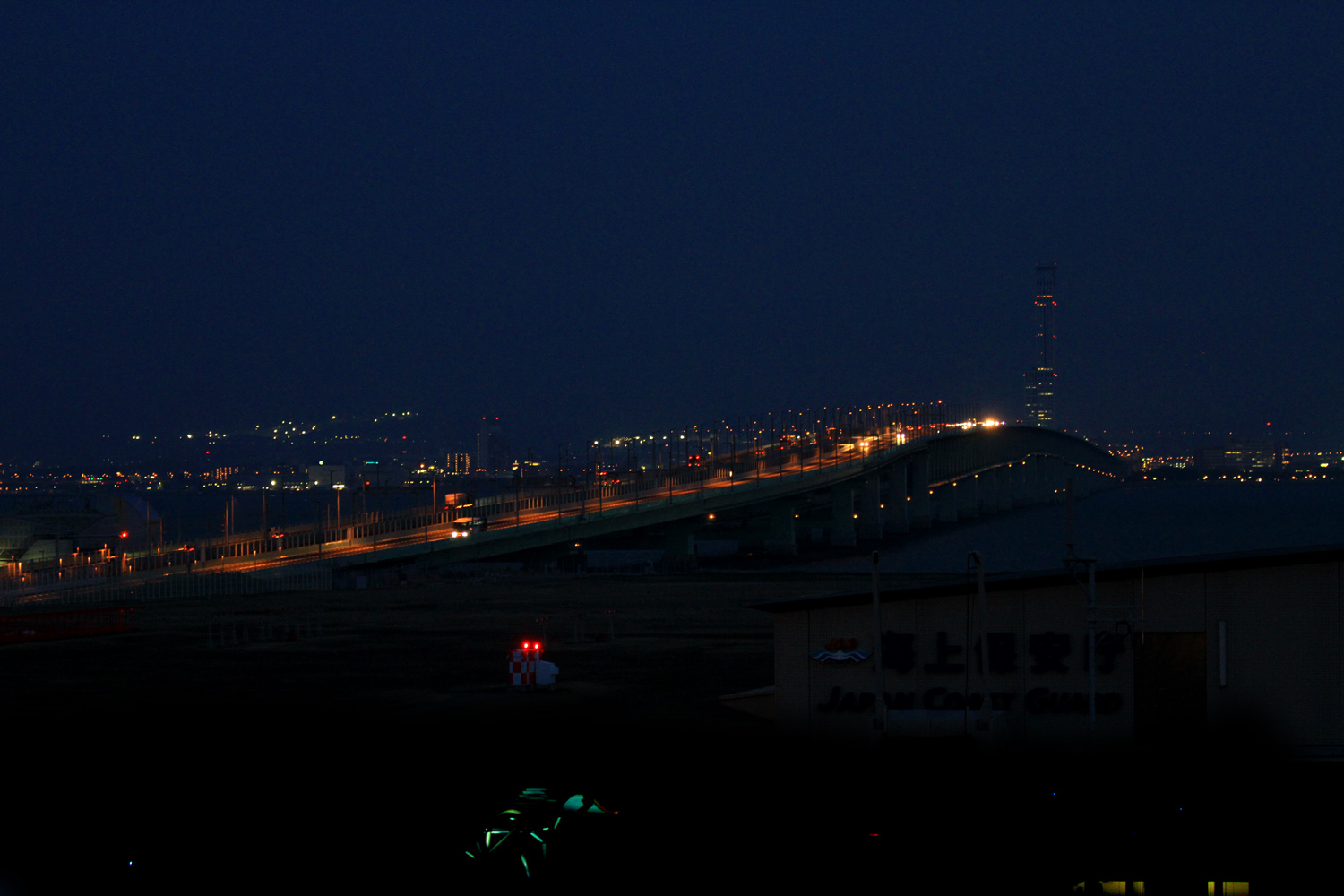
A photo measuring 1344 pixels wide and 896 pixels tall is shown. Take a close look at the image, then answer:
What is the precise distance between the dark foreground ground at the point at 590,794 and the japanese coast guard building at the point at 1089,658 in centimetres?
78

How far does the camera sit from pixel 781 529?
413ft

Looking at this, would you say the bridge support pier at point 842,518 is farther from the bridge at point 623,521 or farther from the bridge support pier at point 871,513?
the bridge support pier at point 871,513

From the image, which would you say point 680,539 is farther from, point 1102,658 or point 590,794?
point 590,794

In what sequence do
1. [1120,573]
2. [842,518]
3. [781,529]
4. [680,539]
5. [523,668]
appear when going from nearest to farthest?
[1120,573] < [523,668] < [680,539] < [781,529] < [842,518]

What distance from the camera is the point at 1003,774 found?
56.2 feet

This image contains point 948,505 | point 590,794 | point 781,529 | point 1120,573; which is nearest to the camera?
point 590,794

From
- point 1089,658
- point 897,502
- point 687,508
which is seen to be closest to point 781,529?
point 687,508

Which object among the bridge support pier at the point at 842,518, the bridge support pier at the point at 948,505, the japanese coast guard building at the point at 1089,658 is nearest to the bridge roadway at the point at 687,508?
the bridge support pier at the point at 842,518

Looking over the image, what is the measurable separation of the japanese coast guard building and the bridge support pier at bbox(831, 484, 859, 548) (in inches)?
4558

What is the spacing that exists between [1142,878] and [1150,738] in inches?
250

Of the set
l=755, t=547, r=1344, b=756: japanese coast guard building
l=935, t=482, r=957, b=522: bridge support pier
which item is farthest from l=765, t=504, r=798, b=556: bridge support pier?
l=755, t=547, r=1344, b=756: japanese coast guard building

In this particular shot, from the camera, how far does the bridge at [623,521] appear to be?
77.9 metres

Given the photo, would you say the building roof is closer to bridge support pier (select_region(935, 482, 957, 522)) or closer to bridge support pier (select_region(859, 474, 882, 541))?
bridge support pier (select_region(859, 474, 882, 541))

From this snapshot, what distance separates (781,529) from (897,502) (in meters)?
38.9
